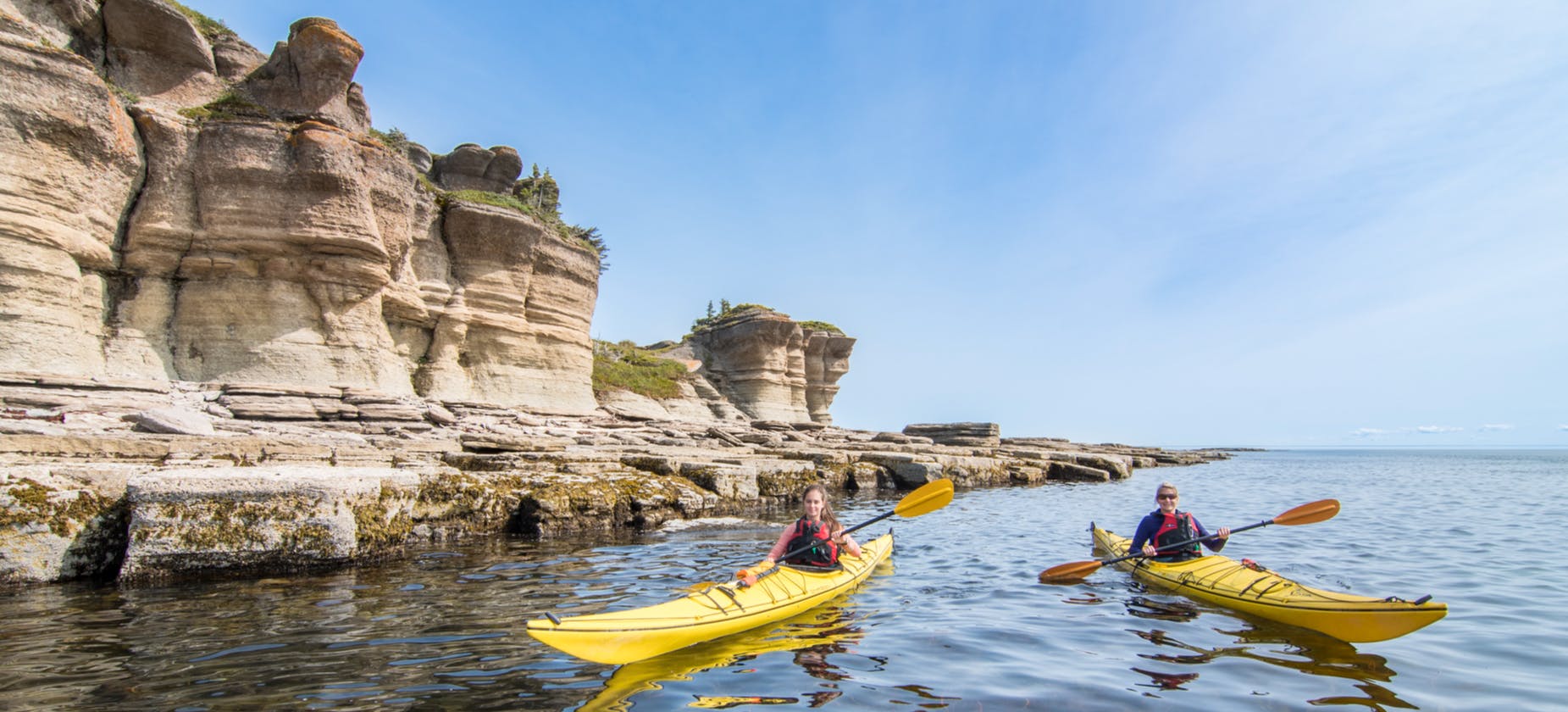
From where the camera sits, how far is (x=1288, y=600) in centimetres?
598

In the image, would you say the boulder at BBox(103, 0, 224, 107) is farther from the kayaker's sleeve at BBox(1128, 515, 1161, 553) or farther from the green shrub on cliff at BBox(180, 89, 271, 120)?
the kayaker's sleeve at BBox(1128, 515, 1161, 553)

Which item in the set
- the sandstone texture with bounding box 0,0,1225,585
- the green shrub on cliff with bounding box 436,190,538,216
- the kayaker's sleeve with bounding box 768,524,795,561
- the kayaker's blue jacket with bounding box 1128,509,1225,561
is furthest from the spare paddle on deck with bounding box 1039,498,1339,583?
the green shrub on cliff with bounding box 436,190,538,216

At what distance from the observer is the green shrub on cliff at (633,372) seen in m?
32.3

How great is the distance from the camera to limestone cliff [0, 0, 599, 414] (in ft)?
48.2

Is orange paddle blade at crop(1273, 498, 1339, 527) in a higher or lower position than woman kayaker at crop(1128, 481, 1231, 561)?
higher

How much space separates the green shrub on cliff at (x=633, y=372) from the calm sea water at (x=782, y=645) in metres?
23.3

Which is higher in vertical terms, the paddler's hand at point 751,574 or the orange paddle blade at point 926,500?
the orange paddle blade at point 926,500

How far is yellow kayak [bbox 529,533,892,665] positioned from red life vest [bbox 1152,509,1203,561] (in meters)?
3.64

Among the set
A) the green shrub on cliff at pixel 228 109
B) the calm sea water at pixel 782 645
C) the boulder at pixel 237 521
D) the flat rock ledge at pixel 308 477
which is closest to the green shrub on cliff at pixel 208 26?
the green shrub on cliff at pixel 228 109

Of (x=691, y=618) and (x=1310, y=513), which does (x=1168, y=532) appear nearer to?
(x=1310, y=513)

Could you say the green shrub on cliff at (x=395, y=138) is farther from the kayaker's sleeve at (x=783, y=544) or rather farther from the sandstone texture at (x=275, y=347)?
the kayaker's sleeve at (x=783, y=544)

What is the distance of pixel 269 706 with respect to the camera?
397 cm

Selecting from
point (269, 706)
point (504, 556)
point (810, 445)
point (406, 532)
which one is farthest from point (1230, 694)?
point (810, 445)

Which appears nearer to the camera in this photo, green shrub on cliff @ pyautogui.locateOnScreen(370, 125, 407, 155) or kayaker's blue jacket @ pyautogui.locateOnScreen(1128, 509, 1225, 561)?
kayaker's blue jacket @ pyautogui.locateOnScreen(1128, 509, 1225, 561)
